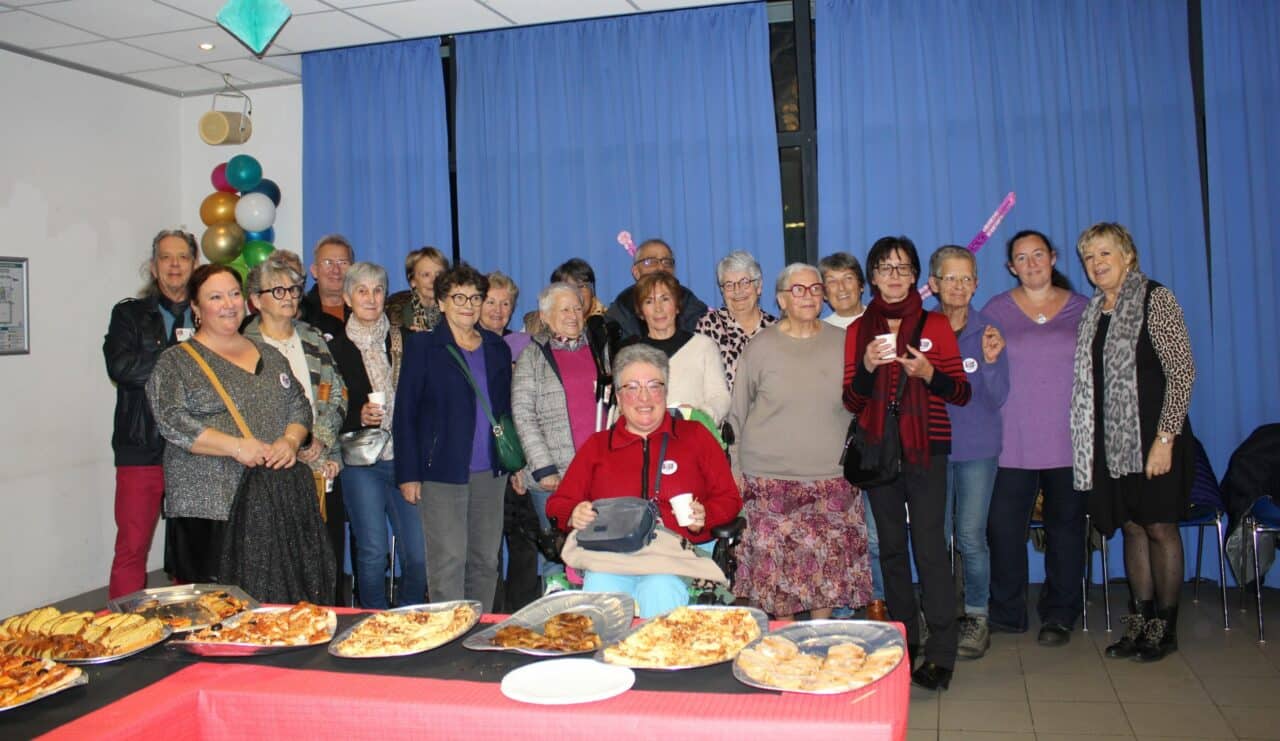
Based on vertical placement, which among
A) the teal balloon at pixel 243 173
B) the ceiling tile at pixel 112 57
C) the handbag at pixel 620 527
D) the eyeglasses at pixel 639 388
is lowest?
the handbag at pixel 620 527

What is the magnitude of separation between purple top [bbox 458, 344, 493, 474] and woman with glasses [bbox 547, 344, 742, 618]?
29.1 inches

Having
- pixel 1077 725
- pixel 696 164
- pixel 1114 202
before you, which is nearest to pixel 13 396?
pixel 696 164

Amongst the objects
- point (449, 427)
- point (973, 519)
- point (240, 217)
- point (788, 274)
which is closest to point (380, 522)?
point (449, 427)

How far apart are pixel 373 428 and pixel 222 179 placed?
9.74ft

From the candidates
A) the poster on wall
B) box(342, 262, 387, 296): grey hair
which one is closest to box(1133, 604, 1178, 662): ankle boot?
box(342, 262, 387, 296): grey hair

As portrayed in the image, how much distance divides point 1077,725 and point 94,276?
5553 millimetres

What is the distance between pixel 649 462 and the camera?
3193 mm

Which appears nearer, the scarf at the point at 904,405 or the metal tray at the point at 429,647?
the metal tray at the point at 429,647

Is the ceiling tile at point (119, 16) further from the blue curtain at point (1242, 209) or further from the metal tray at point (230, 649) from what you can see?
the blue curtain at point (1242, 209)

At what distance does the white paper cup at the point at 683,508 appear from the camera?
282 cm

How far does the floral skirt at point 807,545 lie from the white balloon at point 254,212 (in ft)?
12.3

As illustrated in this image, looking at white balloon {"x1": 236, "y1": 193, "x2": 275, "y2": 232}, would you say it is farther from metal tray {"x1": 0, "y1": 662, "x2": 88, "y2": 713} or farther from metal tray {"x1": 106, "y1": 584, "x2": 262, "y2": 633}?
metal tray {"x1": 0, "y1": 662, "x2": 88, "y2": 713}

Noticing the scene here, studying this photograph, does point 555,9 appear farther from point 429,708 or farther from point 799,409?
point 429,708

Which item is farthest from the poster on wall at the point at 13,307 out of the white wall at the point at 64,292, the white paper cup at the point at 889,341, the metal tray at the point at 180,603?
the white paper cup at the point at 889,341
